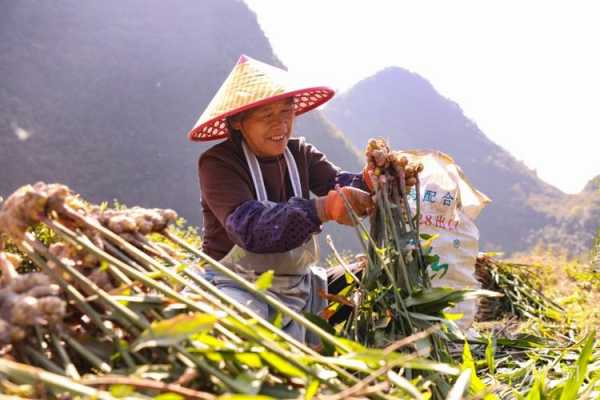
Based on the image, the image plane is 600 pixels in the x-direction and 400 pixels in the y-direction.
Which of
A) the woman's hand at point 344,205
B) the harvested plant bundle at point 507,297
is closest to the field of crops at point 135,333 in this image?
the woman's hand at point 344,205

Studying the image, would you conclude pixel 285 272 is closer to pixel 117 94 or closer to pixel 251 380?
pixel 251 380

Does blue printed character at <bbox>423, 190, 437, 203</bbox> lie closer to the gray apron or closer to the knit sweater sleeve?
the gray apron

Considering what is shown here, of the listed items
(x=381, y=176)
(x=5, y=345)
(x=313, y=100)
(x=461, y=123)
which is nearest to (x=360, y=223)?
(x=381, y=176)

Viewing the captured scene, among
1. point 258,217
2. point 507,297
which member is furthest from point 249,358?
point 507,297

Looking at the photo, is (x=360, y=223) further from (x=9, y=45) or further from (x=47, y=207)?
(x=9, y=45)

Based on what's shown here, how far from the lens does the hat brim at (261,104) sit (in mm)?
1486

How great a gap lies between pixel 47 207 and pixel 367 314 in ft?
2.37

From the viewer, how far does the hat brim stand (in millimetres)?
1486

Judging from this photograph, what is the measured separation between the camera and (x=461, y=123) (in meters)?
55.5

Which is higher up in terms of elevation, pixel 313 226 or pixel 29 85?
pixel 29 85

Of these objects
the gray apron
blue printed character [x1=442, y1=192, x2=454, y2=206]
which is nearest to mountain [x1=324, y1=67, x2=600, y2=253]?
blue printed character [x1=442, y1=192, x2=454, y2=206]

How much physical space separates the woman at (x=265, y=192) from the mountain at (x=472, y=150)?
98.9 feet

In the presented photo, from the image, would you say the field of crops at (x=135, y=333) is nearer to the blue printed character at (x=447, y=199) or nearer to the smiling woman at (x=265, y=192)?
the smiling woman at (x=265, y=192)

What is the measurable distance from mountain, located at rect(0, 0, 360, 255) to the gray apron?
2435cm
